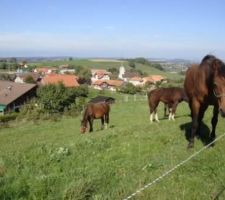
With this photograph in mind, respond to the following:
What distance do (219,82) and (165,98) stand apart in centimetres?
1418

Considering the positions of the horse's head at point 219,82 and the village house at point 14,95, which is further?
the village house at point 14,95

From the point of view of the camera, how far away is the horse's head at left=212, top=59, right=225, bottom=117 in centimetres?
725

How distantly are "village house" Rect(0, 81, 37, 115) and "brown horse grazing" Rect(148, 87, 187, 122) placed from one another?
143 ft

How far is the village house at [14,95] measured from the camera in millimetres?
63625

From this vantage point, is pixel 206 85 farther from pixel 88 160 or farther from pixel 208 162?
pixel 88 160

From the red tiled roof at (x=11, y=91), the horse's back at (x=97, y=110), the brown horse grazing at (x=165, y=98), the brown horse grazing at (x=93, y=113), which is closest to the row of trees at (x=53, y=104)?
the red tiled roof at (x=11, y=91)

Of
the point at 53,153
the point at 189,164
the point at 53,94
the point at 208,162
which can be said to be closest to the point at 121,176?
the point at 189,164

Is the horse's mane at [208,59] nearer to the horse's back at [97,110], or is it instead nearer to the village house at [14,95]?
the horse's back at [97,110]

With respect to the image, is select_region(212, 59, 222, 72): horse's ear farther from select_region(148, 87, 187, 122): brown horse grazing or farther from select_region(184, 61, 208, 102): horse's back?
select_region(148, 87, 187, 122): brown horse grazing

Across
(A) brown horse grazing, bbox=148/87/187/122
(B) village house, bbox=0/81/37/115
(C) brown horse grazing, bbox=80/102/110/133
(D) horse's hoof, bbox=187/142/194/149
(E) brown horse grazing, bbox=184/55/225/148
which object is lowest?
(B) village house, bbox=0/81/37/115

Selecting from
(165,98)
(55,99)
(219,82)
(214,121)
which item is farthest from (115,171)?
(55,99)

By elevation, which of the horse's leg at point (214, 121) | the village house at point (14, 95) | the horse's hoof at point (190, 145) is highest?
the horse's leg at point (214, 121)

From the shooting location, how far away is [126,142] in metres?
9.00

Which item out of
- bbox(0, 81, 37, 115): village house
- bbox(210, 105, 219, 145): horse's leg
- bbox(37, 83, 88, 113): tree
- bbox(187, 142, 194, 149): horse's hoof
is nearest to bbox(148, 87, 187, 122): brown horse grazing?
bbox(210, 105, 219, 145): horse's leg
